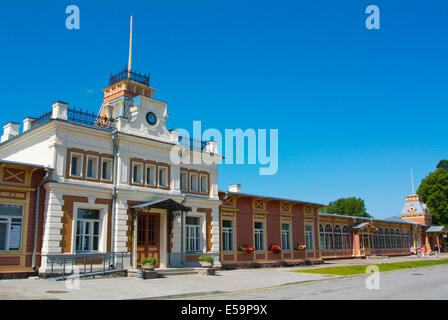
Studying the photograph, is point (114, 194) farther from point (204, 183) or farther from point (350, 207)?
point (350, 207)

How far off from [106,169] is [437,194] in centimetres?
5672

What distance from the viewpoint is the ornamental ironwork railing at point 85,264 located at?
1780 cm

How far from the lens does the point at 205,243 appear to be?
25.0 meters

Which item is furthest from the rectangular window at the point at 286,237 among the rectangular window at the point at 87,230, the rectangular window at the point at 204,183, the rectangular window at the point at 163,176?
the rectangular window at the point at 87,230

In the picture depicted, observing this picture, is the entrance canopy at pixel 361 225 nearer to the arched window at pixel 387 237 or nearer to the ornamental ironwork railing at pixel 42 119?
the arched window at pixel 387 237

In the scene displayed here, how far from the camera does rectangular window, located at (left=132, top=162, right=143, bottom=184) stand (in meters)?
22.0

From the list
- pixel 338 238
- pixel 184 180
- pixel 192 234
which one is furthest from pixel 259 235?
pixel 338 238

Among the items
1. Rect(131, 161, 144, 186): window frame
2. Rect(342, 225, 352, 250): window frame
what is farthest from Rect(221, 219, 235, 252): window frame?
Rect(342, 225, 352, 250): window frame

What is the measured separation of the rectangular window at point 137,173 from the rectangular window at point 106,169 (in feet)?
4.44

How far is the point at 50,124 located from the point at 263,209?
53.5 feet

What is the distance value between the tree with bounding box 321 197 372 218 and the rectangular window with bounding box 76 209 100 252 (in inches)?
2711

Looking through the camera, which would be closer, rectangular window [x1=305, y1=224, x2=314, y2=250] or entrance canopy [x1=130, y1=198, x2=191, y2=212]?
entrance canopy [x1=130, y1=198, x2=191, y2=212]

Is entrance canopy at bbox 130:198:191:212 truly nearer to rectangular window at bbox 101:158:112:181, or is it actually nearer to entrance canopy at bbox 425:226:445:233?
rectangular window at bbox 101:158:112:181

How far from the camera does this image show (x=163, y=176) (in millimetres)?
23500
